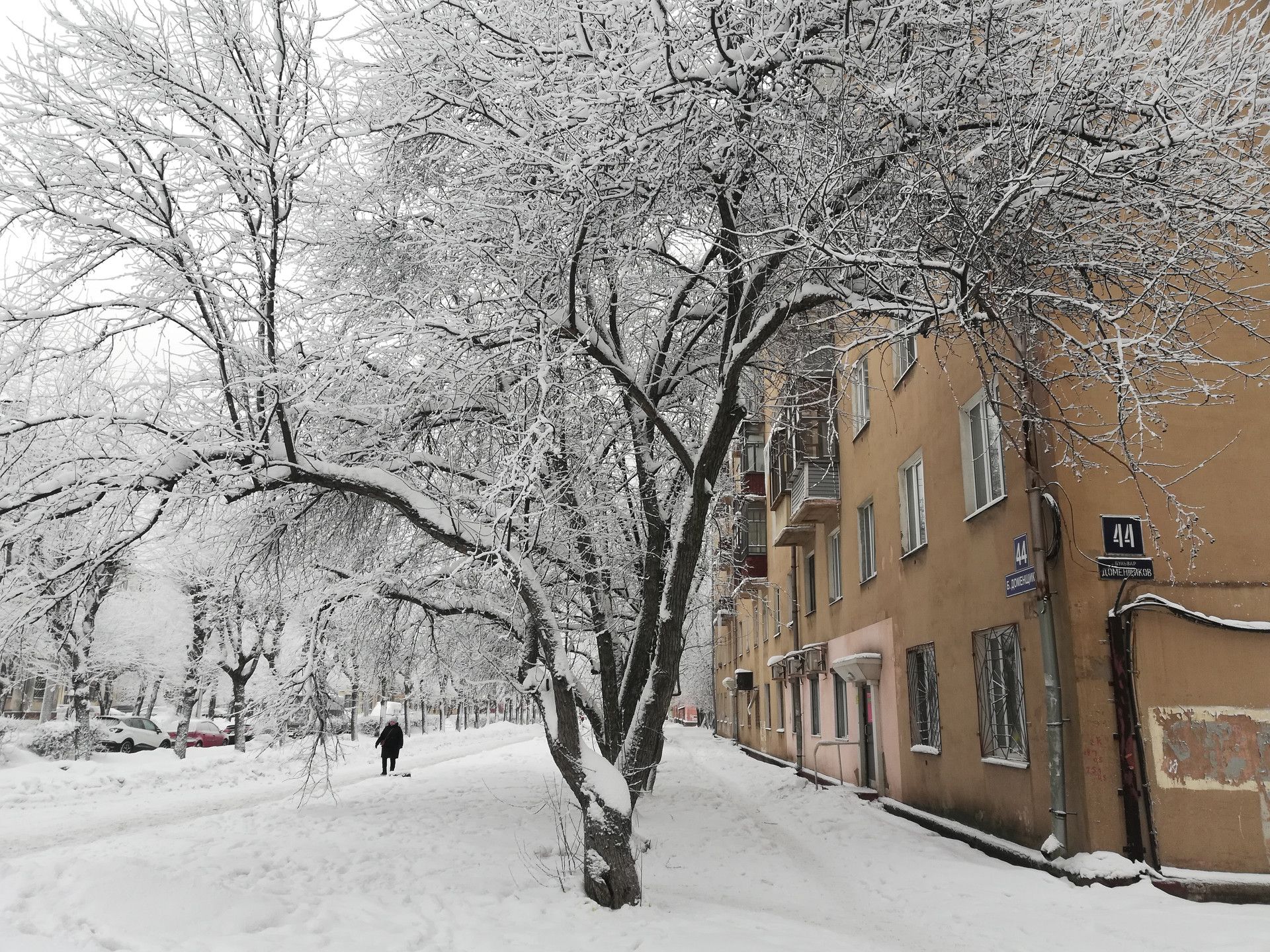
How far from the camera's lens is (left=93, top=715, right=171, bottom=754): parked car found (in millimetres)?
30484

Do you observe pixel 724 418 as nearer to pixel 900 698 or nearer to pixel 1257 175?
pixel 1257 175

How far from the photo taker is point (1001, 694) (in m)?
10.5

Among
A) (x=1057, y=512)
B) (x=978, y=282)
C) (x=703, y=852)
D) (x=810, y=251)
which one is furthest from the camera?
(x=703, y=852)

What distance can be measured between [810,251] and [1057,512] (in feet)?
15.7

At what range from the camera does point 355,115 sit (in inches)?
258

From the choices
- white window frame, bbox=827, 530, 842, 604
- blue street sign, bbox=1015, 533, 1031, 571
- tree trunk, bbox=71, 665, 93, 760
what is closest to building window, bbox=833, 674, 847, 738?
white window frame, bbox=827, 530, 842, 604

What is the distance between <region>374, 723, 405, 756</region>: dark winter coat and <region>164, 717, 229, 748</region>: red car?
19.4 m

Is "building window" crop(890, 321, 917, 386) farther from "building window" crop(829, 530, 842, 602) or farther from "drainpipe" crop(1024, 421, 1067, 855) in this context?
"building window" crop(829, 530, 842, 602)

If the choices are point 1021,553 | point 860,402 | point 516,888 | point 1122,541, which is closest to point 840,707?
point 860,402

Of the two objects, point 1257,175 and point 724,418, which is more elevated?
point 1257,175

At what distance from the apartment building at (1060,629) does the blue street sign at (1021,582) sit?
3 cm

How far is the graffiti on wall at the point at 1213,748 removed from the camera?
8.18m

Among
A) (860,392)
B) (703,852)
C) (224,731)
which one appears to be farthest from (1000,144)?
(224,731)

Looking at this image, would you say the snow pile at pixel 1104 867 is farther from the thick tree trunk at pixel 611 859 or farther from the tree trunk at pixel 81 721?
the tree trunk at pixel 81 721
